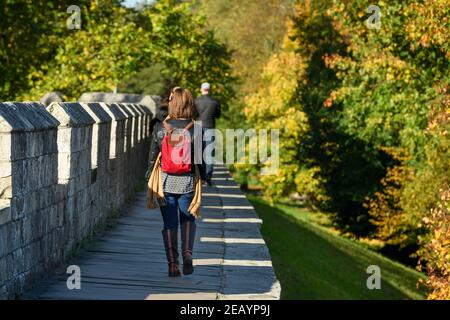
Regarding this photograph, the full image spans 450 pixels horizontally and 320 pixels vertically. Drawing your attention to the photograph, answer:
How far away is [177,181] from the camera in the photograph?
1118 cm

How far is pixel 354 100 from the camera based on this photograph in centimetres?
3703

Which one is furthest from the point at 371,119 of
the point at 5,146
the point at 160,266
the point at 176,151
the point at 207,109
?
the point at 5,146

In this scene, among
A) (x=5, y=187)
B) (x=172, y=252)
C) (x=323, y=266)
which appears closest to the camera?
(x=5, y=187)

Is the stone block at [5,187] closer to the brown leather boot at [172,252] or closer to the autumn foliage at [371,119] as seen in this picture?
the brown leather boot at [172,252]

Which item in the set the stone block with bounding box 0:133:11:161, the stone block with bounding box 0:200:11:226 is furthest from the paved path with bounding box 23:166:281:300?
the stone block with bounding box 0:133:11:161

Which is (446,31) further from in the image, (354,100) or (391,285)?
(354,100)

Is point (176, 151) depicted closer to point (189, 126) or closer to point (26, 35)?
point (189, 126)

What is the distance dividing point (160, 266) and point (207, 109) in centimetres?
859

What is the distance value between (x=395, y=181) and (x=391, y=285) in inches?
298

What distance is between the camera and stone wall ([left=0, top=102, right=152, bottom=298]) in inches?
350

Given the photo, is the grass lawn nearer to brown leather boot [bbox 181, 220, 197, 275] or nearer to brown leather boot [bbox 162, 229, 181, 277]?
brown leather boot [bbox 181, 220, 197, 275]

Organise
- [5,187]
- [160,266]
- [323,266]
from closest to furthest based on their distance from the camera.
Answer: [5,187]
[160,266]
[323,266]

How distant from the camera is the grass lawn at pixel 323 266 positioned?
2788 centimetres
